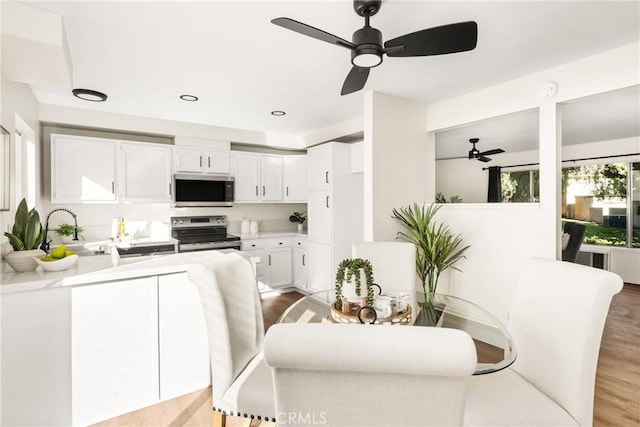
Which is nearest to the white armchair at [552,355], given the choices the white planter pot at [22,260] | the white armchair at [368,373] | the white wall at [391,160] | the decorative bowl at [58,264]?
the white armchair at [368,373]

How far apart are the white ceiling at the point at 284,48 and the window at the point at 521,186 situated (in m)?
4.44

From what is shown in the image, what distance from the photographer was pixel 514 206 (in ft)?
9.30

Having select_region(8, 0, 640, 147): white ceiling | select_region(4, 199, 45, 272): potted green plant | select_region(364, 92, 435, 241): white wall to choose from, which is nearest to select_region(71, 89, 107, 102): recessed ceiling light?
select_region(8, 0, 640, 147): white ceiling

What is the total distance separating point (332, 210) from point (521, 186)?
481cm

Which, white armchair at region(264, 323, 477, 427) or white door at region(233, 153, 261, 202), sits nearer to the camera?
white armchair at region(264, 323, 477, 427)

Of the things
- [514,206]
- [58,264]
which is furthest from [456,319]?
[58,264]

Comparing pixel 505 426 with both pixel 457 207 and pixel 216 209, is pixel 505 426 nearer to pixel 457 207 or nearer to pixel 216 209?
pixel 457 207

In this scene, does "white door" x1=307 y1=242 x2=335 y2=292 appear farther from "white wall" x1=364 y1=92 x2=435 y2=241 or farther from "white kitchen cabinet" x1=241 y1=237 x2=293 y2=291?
"white wall" x1=364 y1=92 x2=435 y2=241

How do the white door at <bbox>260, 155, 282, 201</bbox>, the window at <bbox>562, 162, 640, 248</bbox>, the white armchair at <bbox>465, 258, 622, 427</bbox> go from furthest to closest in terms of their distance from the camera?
the window at <bbox>562, 162, 640, 248</bbox>
the white door at <bbox>260, 155, 282, 201</bbox>
the white armchair at <bbox>465, 258, 622, 427</bbox>

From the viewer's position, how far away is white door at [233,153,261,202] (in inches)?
181

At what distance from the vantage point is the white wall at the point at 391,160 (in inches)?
122

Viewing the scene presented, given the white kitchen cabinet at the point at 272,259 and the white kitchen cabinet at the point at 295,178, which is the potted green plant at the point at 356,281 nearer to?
the white kitchen cabinet at the point at 272,259

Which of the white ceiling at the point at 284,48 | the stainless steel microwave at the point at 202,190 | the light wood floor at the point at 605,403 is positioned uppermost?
the white ceiling at the point at 284,48

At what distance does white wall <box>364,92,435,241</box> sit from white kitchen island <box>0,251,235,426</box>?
1.82 m
